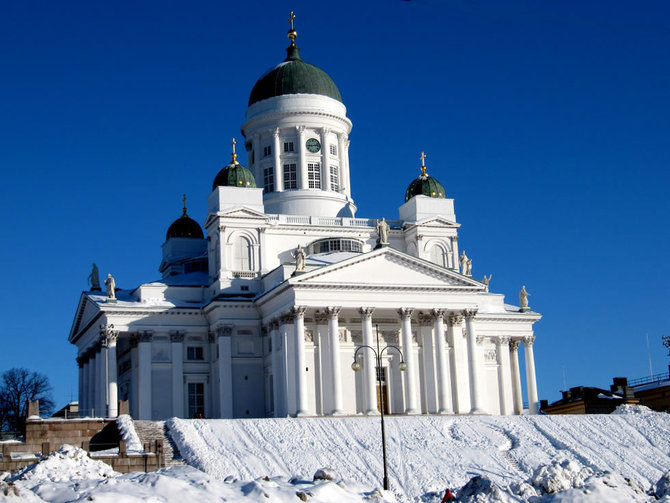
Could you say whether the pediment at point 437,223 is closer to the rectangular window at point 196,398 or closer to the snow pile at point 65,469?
the rectangular window at point 196,398

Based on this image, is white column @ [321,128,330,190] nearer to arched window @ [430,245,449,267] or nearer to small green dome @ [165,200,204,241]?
arched window @ [430,245,449,267]

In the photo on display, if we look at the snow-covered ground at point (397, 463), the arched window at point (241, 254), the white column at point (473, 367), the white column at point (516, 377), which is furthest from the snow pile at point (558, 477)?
the white column at point (516, 377)

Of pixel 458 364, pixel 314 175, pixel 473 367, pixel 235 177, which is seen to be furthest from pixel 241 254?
pixel 473 367

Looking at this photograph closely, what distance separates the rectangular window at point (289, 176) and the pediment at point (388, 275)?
1448cm

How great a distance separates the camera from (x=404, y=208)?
75125 mm

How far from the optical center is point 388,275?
6431 centimetres

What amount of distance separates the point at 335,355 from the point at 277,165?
18.9 m

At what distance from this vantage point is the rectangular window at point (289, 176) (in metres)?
76.8

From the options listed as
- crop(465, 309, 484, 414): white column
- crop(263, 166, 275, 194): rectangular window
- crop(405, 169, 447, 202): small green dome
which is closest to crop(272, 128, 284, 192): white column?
crop(263, 166, 275, 194): rectangular window

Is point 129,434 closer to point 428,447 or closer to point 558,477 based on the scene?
point 428,447

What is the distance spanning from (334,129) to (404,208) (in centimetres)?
791

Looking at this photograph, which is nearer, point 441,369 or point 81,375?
point 441,369

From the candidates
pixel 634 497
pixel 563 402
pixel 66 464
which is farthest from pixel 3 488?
pixel 563 402

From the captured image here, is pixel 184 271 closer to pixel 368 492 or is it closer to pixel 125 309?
pixel 125 309
